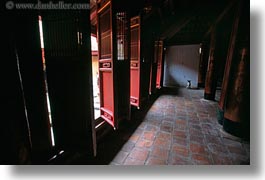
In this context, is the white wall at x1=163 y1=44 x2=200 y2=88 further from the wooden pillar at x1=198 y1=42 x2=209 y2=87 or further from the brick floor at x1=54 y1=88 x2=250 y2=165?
the brick floor at x1=54 y1=88 x2=250 y2=165

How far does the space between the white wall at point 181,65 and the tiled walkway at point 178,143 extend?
17.5 ft

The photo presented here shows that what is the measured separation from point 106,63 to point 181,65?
720cm

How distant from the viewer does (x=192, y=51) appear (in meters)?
8.29

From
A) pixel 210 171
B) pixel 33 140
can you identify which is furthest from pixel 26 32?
pixel 210 171

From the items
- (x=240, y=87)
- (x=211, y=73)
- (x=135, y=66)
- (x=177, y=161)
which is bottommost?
(x=177, y=161)

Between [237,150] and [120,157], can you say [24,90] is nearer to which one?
[120,157]

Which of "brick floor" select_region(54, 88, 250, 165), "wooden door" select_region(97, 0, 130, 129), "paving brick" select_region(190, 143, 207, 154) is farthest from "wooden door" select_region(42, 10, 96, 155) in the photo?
"paving brick" select_region(190, 143, 207, 154)

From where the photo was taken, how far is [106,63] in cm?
244

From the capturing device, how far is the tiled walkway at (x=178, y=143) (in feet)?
6.54

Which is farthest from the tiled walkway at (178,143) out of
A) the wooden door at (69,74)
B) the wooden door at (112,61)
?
the wooden door at (69,74)

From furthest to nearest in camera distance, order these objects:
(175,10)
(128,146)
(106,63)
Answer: (175,10), (106,63), (128,146)

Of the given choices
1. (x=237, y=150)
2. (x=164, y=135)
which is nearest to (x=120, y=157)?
(x=164, y=135)

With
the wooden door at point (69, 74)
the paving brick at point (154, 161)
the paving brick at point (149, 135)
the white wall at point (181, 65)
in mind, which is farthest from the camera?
the white wall at point (181, 65)

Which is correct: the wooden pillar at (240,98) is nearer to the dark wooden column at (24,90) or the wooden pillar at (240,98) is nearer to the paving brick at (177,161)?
the paving brick at (177,161)
